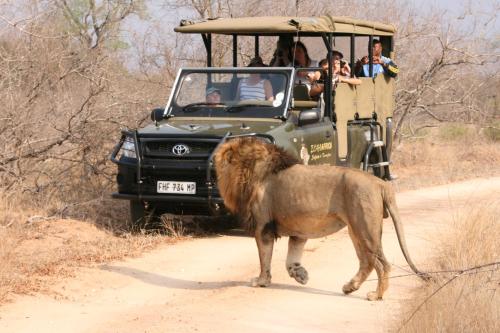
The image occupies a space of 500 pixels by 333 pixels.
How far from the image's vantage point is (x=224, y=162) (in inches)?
303

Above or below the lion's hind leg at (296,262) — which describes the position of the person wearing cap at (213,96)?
above

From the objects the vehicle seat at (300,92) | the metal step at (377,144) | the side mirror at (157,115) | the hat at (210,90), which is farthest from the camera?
the metal step at (377,144)

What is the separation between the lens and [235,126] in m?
10.1

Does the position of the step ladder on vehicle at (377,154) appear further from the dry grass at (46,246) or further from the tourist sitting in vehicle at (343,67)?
the dry grass at (46,246)

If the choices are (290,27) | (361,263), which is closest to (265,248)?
(361,263)

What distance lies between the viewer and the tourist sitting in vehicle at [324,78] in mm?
11469

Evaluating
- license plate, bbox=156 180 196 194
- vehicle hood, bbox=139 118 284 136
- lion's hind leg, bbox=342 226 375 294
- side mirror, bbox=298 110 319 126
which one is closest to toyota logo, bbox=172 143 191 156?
vehicle hood, bbox=139 118 284 136

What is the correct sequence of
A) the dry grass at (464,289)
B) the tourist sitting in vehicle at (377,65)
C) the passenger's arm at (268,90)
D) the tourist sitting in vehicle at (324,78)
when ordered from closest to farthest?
1. the dry grass at (464,289)
2. the passenger's arm at (268,90)
3. the tourist sitting in vehicle at (324,78)
4. the tourist sitting in vehicle at (377,65)

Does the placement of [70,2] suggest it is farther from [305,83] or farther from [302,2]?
[305,83]

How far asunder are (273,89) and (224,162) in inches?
128

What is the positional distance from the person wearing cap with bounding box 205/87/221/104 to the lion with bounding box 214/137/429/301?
128 inches

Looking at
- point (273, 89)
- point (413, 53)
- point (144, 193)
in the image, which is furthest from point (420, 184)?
point (144, 193)

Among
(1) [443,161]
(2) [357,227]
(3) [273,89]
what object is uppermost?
(3) [273,89]

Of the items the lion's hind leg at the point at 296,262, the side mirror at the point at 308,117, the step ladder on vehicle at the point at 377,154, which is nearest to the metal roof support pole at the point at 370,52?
the step ladder on vehicle at the point at 377,154
